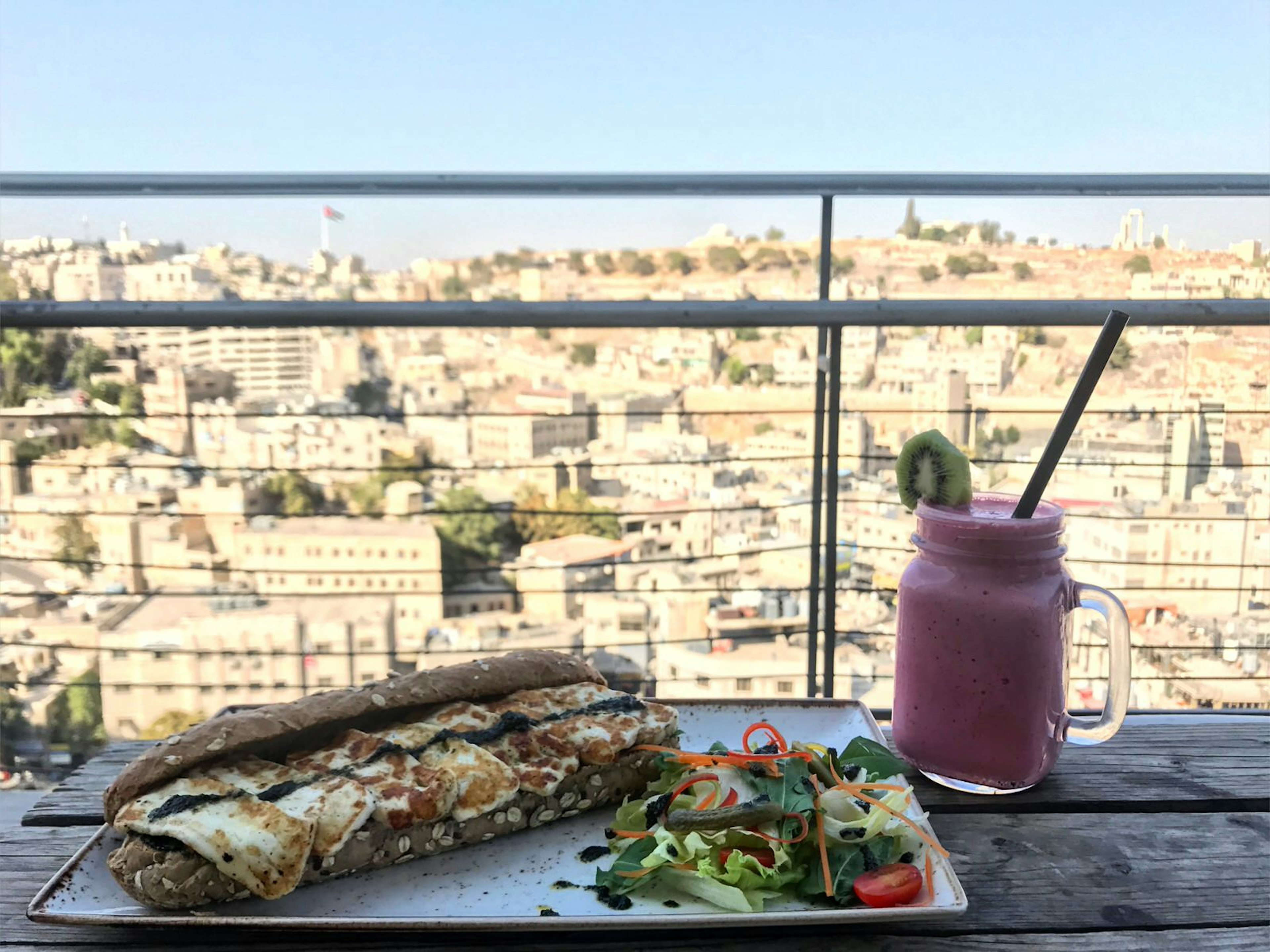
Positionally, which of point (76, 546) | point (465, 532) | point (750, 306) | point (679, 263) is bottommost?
point (465, 532)

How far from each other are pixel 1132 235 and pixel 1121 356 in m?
0.72

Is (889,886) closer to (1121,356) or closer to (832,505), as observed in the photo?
(1121,356)

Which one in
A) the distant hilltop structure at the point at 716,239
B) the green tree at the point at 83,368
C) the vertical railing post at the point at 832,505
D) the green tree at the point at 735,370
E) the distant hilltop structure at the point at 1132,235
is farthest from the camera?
the distant hilltop structure at the point at 716,239

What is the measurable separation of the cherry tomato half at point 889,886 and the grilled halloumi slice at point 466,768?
0.29 m

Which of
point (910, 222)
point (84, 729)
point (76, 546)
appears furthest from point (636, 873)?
point (84, 729)

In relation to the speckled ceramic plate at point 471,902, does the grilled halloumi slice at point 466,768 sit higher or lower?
higher

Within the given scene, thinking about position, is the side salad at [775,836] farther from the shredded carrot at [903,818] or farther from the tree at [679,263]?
the tree at [679,263]

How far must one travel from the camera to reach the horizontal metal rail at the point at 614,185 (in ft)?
5.95

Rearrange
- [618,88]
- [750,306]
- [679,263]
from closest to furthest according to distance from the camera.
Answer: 1. [750,306]
2. [679,263]
3. [618,88]

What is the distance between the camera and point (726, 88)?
31578 millimetres

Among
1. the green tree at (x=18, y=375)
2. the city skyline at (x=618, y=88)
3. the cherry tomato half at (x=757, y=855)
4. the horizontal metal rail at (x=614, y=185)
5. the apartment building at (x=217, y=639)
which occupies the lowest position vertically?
the apartment building at (x=217, y=639)

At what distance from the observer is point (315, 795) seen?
2.46 feet

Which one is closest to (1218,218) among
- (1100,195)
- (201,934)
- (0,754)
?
(1100,195)

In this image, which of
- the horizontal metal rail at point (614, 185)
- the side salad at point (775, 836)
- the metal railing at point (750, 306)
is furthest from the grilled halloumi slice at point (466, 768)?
the horizontal metal rail at point (614, 185)
